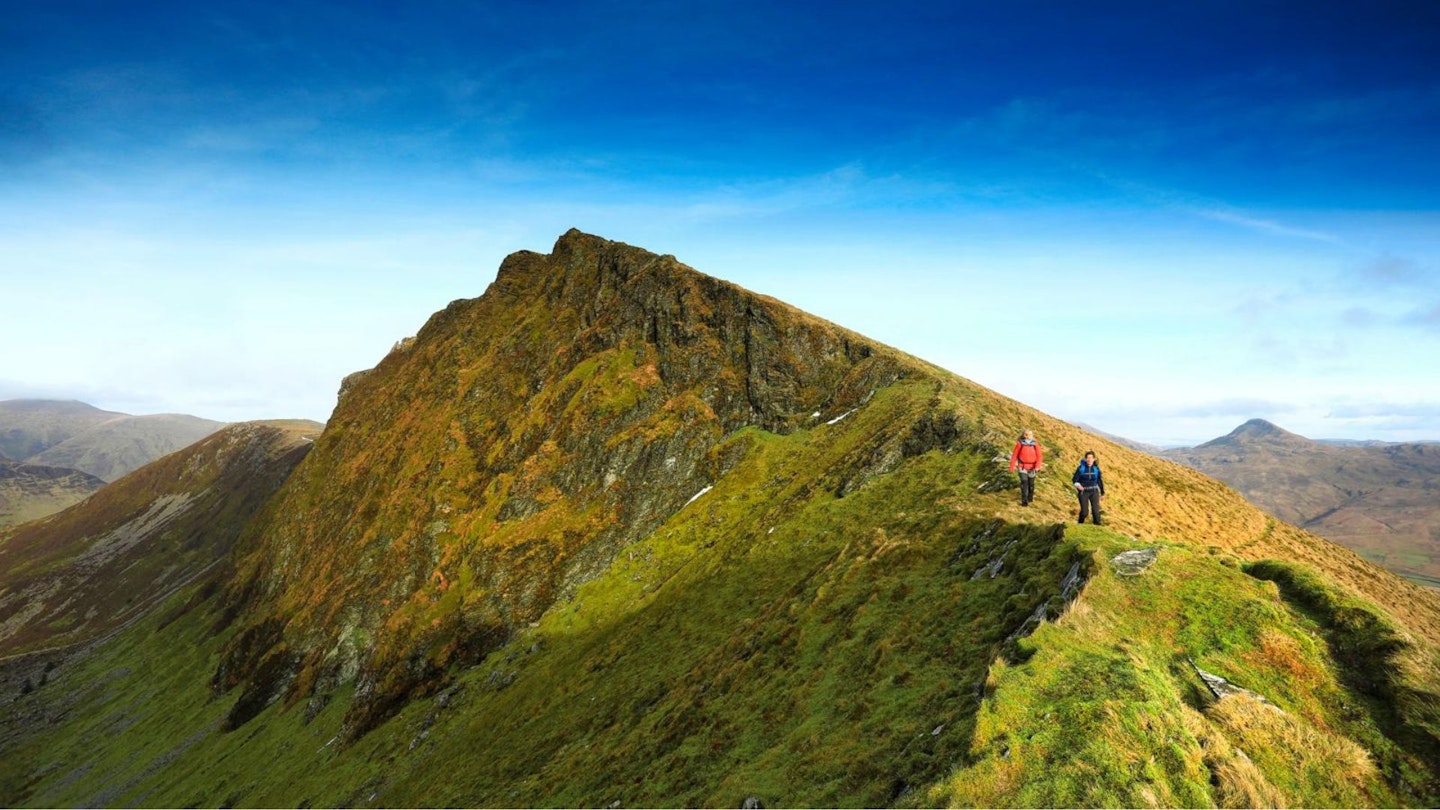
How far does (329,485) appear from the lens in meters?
134

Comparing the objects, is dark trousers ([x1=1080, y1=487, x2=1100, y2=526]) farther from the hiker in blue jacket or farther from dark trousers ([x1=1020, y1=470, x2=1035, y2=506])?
dark trousers ([x1=1020, y1=470, x2=1035, y2=506])

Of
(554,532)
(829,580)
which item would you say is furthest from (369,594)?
(829,580)

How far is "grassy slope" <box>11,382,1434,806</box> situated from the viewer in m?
13.9

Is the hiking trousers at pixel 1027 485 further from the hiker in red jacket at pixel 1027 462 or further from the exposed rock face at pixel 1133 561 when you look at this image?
the exposed rock face at pixel 1133 561

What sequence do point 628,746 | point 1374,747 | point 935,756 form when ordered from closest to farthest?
point 1374,747, point 935,756, point 628,746

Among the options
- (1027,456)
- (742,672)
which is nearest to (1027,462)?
(1027,456)

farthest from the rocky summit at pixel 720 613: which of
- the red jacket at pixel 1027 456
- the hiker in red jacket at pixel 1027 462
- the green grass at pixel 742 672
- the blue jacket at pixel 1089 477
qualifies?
the red jacket at pixel 1027 456

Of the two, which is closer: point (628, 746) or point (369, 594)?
point (628, 746)

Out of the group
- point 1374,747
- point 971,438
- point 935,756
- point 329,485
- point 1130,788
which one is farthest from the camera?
point 329,485

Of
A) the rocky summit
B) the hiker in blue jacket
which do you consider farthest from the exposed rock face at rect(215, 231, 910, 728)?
the hiker in blue jacket

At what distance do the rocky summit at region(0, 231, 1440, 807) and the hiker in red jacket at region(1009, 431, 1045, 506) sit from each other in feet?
4.08

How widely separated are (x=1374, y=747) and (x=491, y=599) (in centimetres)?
8004

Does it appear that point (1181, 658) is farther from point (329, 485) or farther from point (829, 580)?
point (329, 485)

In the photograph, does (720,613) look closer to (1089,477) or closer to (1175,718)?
(1089,477)
